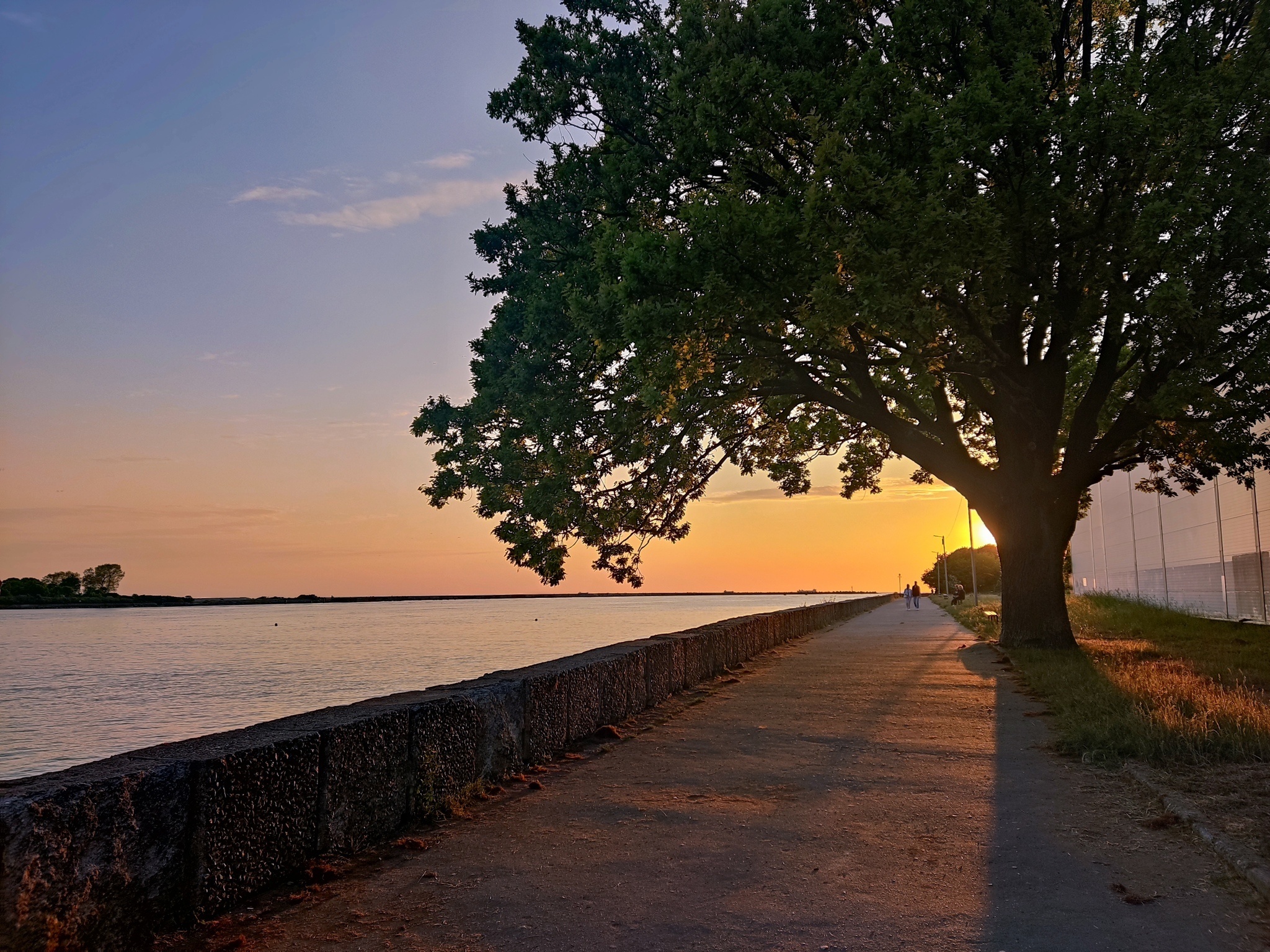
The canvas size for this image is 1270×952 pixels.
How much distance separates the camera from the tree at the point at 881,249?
13.7 m

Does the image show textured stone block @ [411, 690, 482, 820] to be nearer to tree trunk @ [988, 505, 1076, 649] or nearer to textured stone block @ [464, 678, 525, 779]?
textured stone block @ [464, 678, 525, 779]

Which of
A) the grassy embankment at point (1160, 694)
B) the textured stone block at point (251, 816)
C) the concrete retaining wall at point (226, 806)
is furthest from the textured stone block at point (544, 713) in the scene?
the grassy embankment at point (1160, 694)

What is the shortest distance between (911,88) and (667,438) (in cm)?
660

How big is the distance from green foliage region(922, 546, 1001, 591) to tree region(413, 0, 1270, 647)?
10843cm

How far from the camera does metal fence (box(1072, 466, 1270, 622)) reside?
95.3 ft

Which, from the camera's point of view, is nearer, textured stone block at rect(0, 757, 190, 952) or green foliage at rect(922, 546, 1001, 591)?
textured stone block at rect(0, 757, 190, 952)

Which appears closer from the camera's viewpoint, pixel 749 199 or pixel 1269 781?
pixel 1269 781

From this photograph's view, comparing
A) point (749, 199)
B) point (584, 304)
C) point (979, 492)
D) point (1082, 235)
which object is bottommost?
point (979, 492)

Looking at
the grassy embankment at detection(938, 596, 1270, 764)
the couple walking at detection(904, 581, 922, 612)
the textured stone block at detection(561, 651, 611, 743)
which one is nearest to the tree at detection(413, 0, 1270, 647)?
the grassy embankment at detection(938, 596, 1270, 764)

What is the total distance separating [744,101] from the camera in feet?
48.9

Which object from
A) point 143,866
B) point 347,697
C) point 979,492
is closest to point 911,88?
point 979,492

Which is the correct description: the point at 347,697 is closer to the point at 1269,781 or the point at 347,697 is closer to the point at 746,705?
the point at 746,705

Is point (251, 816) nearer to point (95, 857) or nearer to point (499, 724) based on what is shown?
point (95, 857)

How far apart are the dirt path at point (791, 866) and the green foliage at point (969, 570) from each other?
119 m
